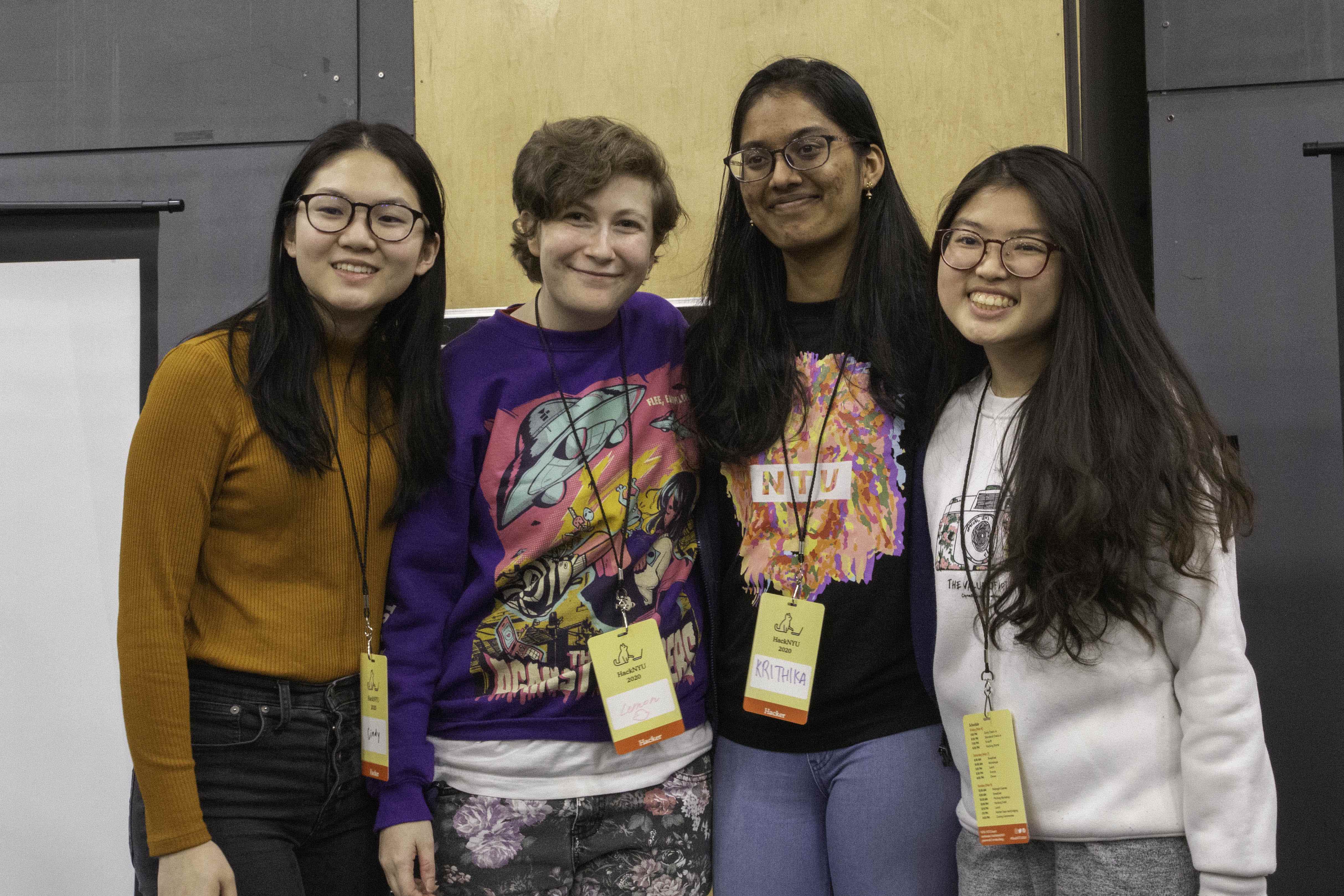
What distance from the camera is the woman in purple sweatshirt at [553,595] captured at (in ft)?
4.67

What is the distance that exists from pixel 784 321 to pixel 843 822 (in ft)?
2.55

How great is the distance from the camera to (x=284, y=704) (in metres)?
1.35

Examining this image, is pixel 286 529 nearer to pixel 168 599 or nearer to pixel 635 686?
pixel 168 599

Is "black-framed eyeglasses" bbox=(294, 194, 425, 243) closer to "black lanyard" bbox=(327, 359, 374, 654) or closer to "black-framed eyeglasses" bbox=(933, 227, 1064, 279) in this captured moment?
"black lanyard" bbox=(327, 359, 374, 654)

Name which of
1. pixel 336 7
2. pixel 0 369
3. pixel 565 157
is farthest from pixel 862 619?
pixel 0 369

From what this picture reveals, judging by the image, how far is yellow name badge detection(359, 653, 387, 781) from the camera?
4.53 feet

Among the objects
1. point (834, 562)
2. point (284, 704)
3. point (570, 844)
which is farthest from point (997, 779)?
point (284, 704)

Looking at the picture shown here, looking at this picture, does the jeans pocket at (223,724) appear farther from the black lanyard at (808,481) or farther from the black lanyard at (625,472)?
the black lanyard at (808,481)

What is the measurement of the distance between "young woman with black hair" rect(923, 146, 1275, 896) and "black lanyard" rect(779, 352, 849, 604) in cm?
20

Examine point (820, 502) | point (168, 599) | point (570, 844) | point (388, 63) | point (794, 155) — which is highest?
point (388, 63)

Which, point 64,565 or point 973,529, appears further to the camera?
point 64,565

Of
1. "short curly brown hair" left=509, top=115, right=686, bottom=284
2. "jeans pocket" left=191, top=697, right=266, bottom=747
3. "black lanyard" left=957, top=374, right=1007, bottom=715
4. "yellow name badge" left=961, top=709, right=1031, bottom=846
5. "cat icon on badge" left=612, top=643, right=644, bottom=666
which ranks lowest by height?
"yellow name badge" left=961, top=709, right=1031, bottom=846

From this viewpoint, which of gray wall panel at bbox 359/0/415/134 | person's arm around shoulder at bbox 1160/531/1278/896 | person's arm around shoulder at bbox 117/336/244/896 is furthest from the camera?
gray wall panel at bbox 359/0/415/134

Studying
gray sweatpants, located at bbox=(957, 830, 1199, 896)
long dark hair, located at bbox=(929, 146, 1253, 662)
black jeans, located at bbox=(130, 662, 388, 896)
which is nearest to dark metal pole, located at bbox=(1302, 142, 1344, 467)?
long dark hair, located at bbox=(929, 146, 1253, 662)
